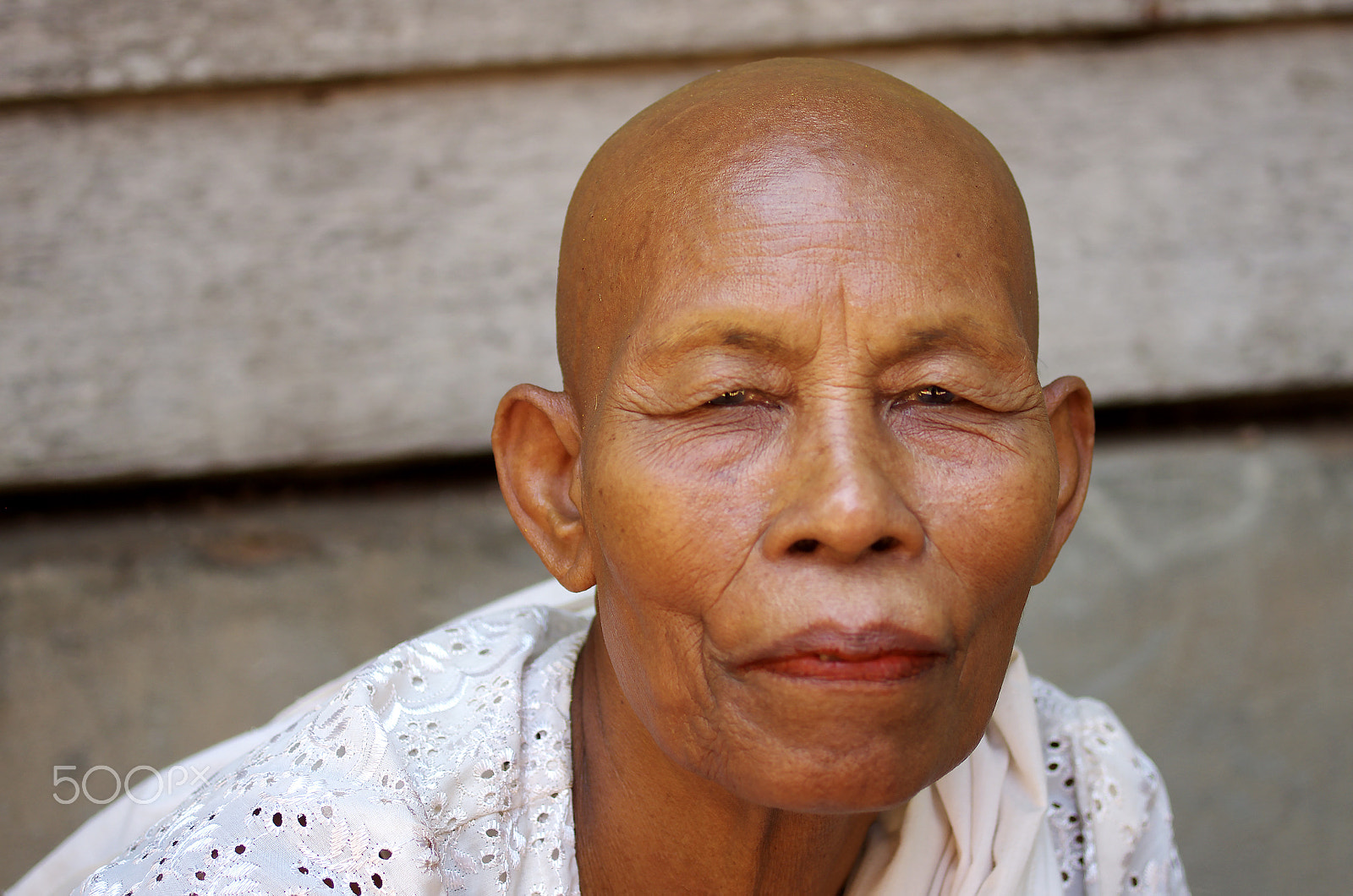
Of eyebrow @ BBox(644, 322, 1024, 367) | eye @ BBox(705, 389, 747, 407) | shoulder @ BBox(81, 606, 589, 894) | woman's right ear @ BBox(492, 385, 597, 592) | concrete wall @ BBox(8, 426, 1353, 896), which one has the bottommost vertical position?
concrete wall @ BBox(8, 426, 1353, 896)

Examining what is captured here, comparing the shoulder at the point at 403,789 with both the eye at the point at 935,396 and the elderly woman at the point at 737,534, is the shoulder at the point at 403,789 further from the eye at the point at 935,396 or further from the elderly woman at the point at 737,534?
the eye at the point at 935,396

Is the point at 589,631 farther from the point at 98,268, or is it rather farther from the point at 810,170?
the point at 98,268

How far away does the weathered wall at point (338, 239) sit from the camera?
2.63 metres

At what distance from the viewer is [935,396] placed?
4.43 feet

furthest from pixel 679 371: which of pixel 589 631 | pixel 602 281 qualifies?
pixel 589 631

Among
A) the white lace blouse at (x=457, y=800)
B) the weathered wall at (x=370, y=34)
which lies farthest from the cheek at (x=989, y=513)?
the weathered wall at (x=370, y=34)

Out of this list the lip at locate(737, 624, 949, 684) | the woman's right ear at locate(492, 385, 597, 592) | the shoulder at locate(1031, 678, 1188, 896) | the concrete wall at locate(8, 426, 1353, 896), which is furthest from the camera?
the concrete wall at locate(8, 426, 1353, 896)

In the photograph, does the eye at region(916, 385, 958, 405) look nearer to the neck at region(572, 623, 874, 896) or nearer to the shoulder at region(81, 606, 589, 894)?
the neck at region(572, 623, 874, 896)

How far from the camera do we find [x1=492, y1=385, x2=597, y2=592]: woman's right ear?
154 cm

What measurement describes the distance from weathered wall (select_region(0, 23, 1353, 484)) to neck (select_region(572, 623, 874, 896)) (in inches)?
51.1

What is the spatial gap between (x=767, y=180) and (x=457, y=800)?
979 millimetres

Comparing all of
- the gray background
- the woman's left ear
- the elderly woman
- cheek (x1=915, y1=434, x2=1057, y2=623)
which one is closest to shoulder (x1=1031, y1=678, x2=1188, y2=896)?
the elderly woman

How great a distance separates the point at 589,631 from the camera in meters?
1.79

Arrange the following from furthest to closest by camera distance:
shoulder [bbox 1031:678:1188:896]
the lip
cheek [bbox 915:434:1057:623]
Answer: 1. shoulder [bbox 1031:678:1188:896]
2. cheek [bbox 915:434:1057:623]
3. the lip
